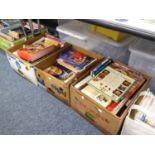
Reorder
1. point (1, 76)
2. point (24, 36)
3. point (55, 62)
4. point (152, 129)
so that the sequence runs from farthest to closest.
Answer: point (24, 36)
point (1, 76)
point (55, 62)
point (152, 129)

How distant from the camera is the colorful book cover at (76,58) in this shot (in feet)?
4.10

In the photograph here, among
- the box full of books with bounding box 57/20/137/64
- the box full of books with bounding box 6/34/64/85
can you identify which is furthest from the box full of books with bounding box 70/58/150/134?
the box full of books with bounding box 6/34/64/85

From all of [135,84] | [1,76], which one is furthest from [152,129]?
[1,76]

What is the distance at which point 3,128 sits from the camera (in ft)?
3.57

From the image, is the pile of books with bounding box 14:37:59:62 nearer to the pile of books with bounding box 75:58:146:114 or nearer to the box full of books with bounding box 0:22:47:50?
the box full of books with bounding box 0:22:47:50

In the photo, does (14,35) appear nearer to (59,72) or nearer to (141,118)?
(59,72)

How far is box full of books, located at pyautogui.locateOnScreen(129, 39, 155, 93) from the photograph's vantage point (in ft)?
3.55

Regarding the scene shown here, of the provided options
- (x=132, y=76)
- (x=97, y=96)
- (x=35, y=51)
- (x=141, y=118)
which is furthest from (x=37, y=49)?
(x=141, y=118)

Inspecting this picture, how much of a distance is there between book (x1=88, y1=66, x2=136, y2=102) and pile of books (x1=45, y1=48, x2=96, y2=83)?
18 centimetres

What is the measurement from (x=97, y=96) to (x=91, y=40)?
1.90 feet

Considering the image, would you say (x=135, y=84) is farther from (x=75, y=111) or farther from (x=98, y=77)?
(x=75, y=111)

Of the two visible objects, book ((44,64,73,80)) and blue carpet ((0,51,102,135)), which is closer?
blue carpet ((0,51,102,135))
